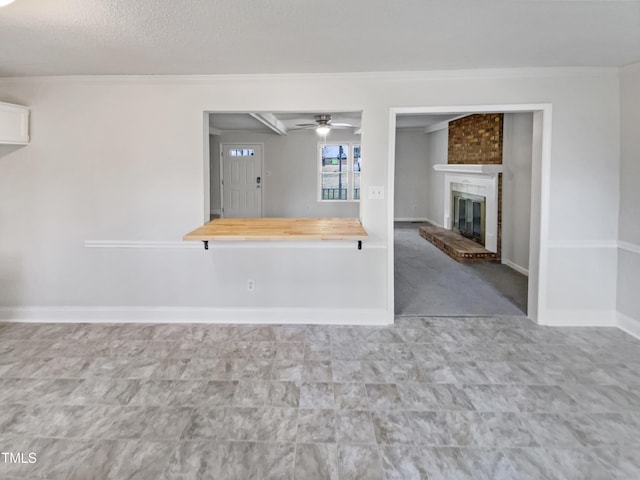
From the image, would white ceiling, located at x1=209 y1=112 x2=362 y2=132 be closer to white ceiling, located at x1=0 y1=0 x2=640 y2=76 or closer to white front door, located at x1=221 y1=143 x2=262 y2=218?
white front door, located at x1=221 y1=143 x2=262 y2=218

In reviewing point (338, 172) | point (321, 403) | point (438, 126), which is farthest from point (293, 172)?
point (321, 403)

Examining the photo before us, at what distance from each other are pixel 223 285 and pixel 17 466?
215cm

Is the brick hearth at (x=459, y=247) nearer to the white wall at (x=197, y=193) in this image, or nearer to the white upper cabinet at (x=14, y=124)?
the white wall at (x=197, y=193)

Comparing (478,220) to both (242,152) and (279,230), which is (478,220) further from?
(242,152)

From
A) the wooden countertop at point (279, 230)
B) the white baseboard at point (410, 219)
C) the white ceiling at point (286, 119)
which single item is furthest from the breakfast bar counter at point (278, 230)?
the white baseboard at point (410, 219)

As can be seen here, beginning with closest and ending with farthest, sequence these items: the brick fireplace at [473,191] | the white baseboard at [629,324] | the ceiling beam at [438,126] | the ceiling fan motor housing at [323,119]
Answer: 1. the white baseboard at [629,324]
2. the brick fireplace at [473,191]
3. the ceiling fan motor housing at [323,119]
4. the ceiling beam at [438,126]

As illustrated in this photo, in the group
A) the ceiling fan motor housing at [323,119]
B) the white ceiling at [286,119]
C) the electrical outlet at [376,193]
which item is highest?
the white ceiling at [286,119]

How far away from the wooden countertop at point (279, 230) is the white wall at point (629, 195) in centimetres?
231

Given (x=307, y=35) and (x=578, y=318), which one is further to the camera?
(x=578, y=318)

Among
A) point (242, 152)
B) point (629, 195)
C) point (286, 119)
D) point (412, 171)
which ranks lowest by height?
point (629, 195)

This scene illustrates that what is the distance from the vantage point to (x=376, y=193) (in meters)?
3.86

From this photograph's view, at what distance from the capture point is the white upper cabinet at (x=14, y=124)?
11.8ft

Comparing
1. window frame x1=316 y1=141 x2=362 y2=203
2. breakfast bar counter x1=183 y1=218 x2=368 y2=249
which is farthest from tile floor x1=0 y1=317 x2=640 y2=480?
window frame x1=316 y1=141 x2=362 y2=203

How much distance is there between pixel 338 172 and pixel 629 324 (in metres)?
7.42
